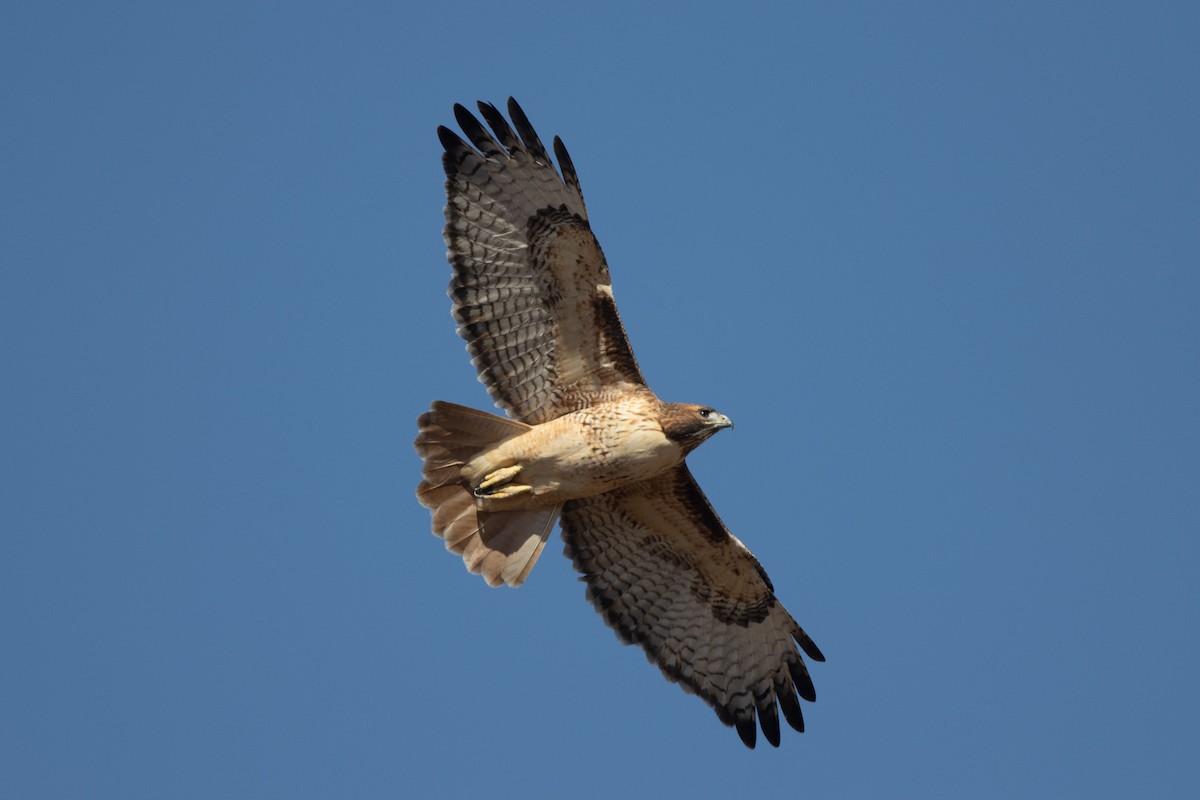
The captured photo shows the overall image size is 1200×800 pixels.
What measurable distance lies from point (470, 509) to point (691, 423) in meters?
1.69

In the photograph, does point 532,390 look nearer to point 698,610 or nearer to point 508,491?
point 508,491

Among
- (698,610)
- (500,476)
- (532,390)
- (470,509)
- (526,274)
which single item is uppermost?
(526,274)

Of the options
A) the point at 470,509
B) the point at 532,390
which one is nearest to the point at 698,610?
the point at 470,509

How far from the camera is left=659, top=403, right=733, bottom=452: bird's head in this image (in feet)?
32.9

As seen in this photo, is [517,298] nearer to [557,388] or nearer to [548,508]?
[557,388]

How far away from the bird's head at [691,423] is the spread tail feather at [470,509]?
101cm

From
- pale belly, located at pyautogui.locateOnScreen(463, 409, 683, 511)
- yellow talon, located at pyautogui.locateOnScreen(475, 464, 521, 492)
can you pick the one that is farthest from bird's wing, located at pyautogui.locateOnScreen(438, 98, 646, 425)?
yellow talon, located at pyautogui.locateOnScreen(475, 464, 521, 492)

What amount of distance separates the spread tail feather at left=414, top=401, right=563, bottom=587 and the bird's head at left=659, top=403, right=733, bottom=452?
3.32 ft

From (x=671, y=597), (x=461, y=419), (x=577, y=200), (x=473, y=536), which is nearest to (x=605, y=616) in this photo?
(x=671, y=597)

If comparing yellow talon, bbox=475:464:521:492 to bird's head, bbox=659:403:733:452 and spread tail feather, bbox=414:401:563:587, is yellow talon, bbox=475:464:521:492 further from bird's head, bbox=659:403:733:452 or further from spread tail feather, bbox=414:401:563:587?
bird's head, bbox=659:403:733:452

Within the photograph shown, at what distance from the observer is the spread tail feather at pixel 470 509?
10250mm

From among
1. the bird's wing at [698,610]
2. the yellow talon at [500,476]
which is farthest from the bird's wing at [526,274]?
the bird's wing at [698,610]

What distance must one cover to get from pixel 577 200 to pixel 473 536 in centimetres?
242

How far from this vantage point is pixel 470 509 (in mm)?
10523
